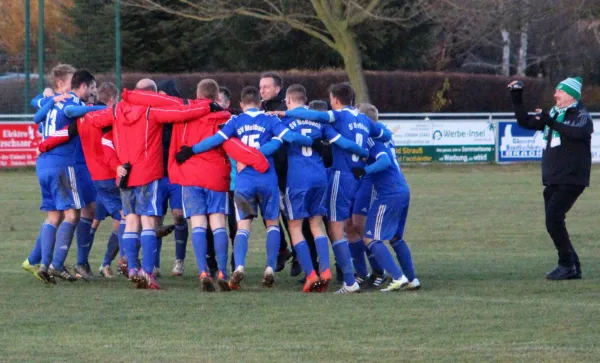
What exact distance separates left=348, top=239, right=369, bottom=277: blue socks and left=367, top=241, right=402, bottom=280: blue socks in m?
0.70

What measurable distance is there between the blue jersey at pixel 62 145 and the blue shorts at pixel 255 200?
1.75 m

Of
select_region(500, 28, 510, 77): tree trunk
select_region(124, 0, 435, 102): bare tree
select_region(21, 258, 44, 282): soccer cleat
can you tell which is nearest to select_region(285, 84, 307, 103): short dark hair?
select_region(21, 258, 44, 282): soccer cleat

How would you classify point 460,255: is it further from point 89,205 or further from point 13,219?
point 13,219

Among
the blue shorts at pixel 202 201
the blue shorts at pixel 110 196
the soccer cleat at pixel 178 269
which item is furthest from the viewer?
the soccer cleat at pixel 178 269

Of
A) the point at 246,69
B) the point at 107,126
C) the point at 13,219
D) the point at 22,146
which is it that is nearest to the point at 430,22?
→ the point at 246,69

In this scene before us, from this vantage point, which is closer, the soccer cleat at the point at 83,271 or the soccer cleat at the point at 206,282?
the soccer cleat at the point at 206,282

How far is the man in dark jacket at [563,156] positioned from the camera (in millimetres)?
9672

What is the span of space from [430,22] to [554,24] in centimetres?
1488

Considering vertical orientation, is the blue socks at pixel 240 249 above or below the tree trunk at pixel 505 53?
below

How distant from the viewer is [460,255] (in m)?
12.1

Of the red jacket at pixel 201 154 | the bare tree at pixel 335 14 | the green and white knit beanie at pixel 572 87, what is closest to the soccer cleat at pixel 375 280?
the red jacket at pixel 201 154

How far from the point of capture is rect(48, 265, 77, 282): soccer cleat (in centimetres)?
973

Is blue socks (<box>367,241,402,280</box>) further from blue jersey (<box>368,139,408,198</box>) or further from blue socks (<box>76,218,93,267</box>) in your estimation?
blue socks (<box>76,218,93,267</box>)

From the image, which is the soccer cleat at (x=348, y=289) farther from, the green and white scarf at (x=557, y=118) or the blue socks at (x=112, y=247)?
the blue socks at (x=112, y=247)
